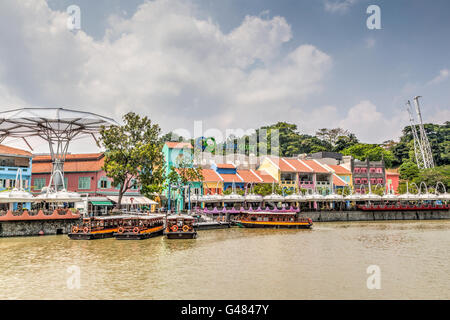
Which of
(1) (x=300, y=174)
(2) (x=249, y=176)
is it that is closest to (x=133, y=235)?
(2) (x=249, y=176)

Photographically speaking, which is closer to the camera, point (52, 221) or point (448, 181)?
point (52, 221)

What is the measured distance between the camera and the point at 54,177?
4912 cm

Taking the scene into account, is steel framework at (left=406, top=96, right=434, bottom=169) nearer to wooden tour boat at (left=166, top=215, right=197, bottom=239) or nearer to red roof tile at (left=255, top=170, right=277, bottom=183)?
red roof tile at (left=255, top=170, right=277, bottom=183)

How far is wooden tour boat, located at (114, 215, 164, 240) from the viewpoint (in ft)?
114

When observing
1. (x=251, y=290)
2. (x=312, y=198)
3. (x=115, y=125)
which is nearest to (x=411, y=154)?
(x=312, y=198)

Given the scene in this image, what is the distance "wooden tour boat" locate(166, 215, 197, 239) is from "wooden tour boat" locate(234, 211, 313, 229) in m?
14.7

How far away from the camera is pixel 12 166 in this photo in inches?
1934

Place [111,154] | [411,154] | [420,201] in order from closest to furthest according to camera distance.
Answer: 1. [111,154]
2. [420,201]
3. [411,154]

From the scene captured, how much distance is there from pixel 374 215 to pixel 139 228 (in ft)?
149

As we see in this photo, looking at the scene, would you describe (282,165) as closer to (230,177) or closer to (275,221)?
(230,177)

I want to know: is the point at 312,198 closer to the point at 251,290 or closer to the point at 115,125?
the point at 115,125

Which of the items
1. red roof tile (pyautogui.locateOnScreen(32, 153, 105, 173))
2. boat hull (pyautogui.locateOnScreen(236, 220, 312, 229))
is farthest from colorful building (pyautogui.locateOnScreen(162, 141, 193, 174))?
boat hull (pyautogui.locateOnScreen(236, 220, 312, 229))
